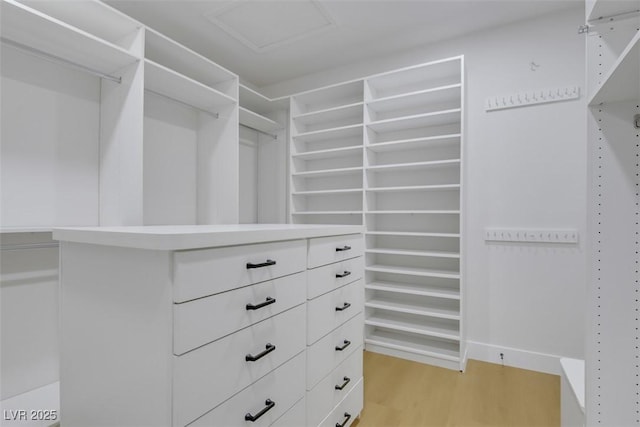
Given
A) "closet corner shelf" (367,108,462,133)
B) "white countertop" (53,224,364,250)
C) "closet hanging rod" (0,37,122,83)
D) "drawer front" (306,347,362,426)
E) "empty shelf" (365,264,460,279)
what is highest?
"closet hanging rod" (0,37,122,83)

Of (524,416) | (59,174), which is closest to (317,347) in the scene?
(524,416)

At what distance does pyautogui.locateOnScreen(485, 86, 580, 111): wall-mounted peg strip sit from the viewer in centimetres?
217

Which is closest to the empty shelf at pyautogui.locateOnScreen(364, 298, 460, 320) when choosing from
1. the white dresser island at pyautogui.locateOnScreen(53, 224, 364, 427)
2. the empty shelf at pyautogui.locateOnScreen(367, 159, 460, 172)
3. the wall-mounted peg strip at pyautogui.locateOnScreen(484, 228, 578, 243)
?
the wall-mounted peg strip at pyautogui.locateOnScreen(484, 228, 578, 243)

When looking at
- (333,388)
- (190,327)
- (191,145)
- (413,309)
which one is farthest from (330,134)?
(190,327)

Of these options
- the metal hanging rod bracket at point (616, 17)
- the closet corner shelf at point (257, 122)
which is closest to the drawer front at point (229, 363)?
the metal hanging rod bracket at point (616, 17)

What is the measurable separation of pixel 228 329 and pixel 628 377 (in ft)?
3.71

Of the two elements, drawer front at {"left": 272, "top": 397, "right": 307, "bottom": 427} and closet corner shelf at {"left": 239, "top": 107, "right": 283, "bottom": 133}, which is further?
closet corner shelf at {"left": 239, "top": 107, "right": 283, "bottom": 133}

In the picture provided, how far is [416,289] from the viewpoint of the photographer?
8.05ft

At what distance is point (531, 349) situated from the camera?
227 centimetres

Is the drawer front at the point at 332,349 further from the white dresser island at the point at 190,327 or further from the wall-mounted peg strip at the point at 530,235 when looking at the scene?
the wall-mounted peg strip at the point at 530,235

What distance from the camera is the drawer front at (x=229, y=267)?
2.51ft

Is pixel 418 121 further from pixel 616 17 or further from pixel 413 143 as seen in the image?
pixel 616 17

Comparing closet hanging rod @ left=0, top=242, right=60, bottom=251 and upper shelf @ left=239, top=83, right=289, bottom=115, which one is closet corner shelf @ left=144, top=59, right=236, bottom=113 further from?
closet hanging rod @ left=0, top=242, right=60, bottom=251

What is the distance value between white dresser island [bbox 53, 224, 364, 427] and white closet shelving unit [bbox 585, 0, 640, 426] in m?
0.91
